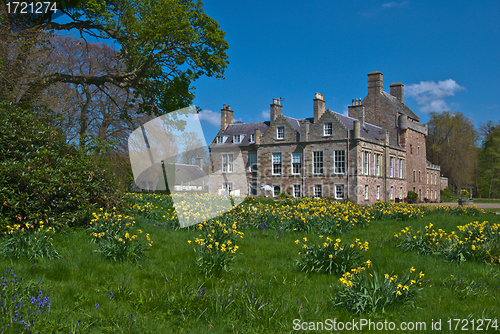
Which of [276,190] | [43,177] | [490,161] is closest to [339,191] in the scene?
[276,190]

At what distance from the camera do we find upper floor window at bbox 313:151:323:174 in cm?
3712

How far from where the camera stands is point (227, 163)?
1753 inches

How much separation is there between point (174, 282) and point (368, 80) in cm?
4451

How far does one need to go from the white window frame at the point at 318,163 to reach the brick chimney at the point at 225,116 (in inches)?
577

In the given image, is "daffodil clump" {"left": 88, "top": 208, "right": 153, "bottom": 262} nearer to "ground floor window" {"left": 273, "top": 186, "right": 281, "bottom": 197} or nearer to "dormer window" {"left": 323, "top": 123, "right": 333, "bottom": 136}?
"dormer window" {"left": 323, "top": 123, "right": 333, "bottom": 136}

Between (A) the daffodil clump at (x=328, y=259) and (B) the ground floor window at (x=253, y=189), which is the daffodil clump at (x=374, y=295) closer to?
(A) the daffodil clump at (x=328, y=259)

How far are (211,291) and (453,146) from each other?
68.5m

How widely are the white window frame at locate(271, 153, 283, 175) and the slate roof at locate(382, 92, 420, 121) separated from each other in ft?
51.6

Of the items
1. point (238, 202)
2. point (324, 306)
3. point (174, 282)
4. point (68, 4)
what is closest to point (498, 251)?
point (324, 306)

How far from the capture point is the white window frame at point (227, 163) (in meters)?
44.1

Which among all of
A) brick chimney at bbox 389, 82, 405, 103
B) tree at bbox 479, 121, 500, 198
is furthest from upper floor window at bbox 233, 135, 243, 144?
tree at bbox 479, 121, 500, 198

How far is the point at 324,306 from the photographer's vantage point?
5031 millimetres

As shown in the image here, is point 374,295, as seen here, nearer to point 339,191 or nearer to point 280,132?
point 339,191

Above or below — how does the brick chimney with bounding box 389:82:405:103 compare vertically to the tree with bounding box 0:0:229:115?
above
